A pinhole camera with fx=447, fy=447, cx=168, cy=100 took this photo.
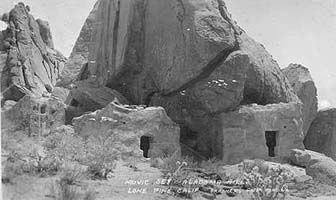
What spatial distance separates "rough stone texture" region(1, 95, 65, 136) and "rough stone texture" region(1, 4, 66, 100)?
6812mm

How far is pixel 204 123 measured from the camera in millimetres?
18609

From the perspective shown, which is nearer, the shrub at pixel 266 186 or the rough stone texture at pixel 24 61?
the shrub at pixel 266 186

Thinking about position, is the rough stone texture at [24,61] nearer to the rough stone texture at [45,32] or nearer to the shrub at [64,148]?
the rough stone texture at [45,32]

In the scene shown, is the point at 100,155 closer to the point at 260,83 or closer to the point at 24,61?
the point at 260,83

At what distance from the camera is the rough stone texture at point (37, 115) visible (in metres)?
15.3

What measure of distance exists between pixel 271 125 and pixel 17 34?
20355 millimetres

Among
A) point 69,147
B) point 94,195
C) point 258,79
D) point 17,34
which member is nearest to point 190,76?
point 258,79

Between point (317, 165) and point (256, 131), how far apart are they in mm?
2454

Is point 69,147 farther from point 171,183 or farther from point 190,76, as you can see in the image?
point 190,76

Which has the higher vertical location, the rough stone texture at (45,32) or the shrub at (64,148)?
the rough stone texture at (45,32)

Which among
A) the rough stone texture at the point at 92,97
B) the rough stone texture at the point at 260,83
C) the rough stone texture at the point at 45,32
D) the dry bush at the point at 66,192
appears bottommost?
the dry bush at the point at 66,192

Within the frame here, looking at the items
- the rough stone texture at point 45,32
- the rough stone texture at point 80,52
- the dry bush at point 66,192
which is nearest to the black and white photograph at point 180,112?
the dry bush at point 66,192

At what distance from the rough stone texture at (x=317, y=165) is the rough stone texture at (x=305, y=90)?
→ 6950 millimetres

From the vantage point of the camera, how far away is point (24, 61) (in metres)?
30.5
